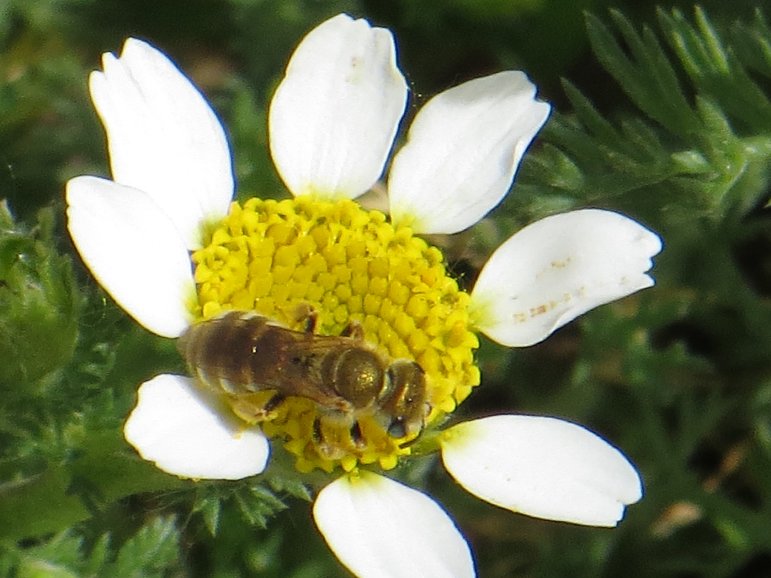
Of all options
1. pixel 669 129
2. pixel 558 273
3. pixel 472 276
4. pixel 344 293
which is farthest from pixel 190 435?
pixel 472 276

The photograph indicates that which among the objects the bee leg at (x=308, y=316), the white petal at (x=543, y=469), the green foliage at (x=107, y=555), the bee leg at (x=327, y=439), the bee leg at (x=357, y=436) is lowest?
the green foliage at (x=107, y=555)

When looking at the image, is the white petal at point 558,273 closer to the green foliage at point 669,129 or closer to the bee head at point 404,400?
the green foliage at point 669,129

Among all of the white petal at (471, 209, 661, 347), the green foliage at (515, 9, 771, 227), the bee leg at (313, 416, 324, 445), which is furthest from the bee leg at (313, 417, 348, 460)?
the green foliage at (515, 9, 771, 227)

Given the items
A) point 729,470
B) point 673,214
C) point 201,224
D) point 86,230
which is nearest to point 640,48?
point 673,214

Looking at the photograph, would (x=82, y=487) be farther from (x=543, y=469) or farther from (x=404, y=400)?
(x=543, y=469)

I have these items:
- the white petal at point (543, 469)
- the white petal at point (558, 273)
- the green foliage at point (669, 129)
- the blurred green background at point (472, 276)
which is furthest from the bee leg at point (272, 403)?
the green foliage at point (669, 129)

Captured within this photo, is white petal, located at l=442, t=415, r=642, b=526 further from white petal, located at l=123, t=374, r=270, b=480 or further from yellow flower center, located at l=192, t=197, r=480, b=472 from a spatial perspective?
white petal, located at l=123, t=374, r=270, b=480

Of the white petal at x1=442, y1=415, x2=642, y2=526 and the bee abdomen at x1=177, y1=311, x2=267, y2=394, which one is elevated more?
the bee abdomen at x1=177, y1=311, x2=267, y2=394
